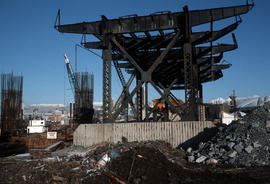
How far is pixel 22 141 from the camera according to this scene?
23828 mm

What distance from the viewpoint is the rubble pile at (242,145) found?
12.0 m

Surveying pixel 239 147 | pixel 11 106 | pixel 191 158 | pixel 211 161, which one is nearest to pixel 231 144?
pixel 239 147

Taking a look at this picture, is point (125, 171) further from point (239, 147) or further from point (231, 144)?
point (239, 147)

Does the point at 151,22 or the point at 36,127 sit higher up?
the point at 151,22

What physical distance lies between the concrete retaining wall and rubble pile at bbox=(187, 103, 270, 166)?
179 centimetres

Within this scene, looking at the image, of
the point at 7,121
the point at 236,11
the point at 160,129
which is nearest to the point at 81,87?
the point at 7,121

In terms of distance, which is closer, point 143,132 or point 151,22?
point 143,132

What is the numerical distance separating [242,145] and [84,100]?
2335cm

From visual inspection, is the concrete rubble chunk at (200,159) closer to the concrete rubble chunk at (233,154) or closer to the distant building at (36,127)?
the concrete rubble chunk at (233,154)

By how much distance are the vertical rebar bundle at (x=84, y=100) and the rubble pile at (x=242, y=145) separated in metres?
19.8

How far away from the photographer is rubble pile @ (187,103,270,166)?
1203 centimetres

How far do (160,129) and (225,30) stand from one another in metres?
9.85

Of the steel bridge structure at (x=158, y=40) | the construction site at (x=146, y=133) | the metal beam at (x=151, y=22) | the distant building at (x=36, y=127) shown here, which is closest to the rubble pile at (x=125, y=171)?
the construction site at (x=146, y=133)

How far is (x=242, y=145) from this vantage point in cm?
1270
